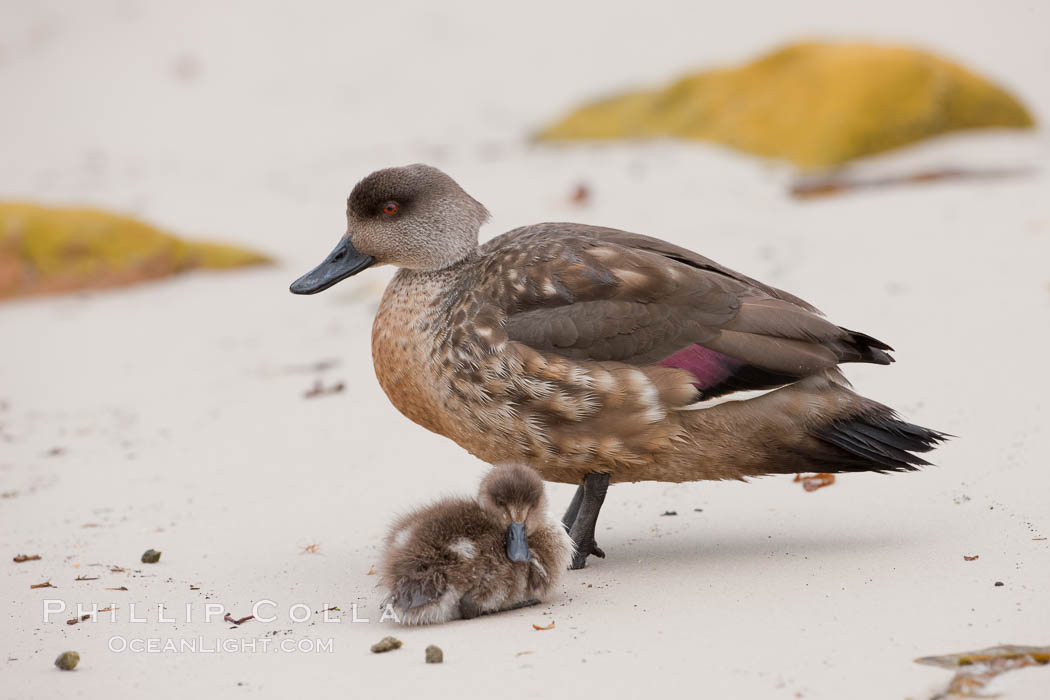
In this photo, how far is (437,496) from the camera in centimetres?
555

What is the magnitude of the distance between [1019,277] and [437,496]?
3770 mm

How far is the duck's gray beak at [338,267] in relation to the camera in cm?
535

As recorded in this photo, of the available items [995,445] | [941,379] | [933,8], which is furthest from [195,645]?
[933,8]

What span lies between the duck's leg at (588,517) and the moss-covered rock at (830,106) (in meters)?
7.55

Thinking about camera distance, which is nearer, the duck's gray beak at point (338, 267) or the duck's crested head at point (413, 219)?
the duck's crested head at point (413, 219)

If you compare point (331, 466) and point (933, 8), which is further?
point (933, 8)

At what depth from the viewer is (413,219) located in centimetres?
526

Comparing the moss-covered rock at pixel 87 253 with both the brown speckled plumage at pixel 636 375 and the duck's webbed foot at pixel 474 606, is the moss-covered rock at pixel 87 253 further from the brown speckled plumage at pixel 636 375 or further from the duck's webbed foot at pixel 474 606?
the duck's webbed foot at pixel 474 606

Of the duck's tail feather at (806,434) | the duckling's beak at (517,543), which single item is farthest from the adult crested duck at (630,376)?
the duckling's beak at (517,543)

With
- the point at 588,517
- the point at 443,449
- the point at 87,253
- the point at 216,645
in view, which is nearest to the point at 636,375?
the point at 588,517

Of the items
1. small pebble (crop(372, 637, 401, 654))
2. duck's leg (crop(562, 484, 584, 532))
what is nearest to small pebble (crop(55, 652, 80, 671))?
small pebble (crop(372, 637, 401, 654))

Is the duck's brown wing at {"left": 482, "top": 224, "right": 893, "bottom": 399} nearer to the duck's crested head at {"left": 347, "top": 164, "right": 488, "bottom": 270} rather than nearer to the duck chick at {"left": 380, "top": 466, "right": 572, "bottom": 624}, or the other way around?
the duck's crested head at {"left": 347, "top": 164, "right": 488, "bottom": 270}

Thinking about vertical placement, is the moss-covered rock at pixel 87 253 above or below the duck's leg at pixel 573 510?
above

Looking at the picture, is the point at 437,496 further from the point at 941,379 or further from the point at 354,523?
the point at 941,379
